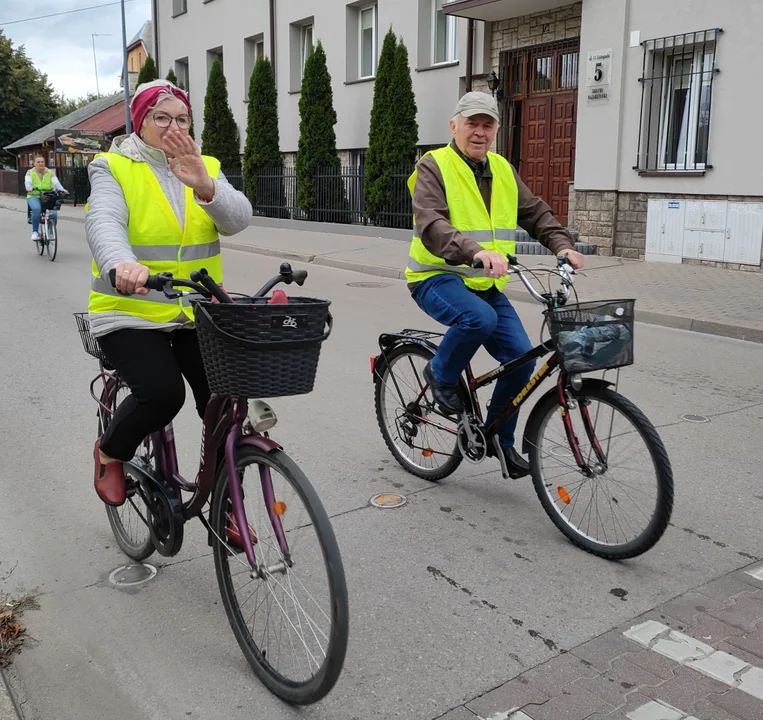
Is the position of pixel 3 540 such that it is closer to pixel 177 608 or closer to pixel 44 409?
pixel 177 608

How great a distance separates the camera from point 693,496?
15.0ft

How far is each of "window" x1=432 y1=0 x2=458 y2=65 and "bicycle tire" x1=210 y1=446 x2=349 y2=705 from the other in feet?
58.9

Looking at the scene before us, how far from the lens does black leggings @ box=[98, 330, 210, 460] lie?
3172 millimetres

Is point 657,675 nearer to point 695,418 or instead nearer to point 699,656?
point 699,656

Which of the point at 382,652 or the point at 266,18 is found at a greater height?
the point at 266,18

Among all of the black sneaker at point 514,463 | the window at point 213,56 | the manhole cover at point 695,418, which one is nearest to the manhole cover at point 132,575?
the black sneaker at point 514,463

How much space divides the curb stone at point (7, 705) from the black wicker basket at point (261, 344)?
1.18m

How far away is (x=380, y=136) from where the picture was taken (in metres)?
19.8

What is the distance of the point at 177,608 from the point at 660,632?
1803 mm

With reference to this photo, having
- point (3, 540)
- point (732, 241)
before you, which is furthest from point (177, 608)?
point (732, 241)

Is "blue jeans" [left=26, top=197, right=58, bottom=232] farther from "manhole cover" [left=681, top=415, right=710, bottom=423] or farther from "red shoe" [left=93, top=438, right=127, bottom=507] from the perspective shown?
"red shoe" [left=93, top=438, right=127, bottom=507]

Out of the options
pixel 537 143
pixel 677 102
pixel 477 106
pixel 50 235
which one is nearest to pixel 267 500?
pixel 477 106

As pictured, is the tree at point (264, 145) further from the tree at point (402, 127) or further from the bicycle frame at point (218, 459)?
the bicycle frame at point (218, 459)

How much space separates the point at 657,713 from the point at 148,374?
2004 mm
